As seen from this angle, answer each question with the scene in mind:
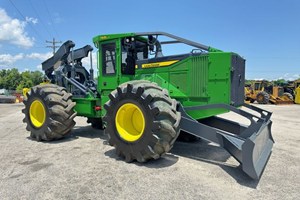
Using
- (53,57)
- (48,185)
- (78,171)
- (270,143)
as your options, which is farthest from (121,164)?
(53,57)

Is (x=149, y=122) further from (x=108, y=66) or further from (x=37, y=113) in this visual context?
(x=37, y=113)

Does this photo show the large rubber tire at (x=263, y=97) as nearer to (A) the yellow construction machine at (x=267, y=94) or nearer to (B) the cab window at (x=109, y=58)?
(A) the yellow construction machine at (x=267, y=94)

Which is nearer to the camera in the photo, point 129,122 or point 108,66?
point 129,122

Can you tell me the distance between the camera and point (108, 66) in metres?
7.02

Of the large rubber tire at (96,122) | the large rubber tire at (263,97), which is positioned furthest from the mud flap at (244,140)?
the large rubber tire at (263,97)

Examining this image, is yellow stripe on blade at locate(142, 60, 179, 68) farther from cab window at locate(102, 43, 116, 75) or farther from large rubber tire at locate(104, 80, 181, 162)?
large rubber tire at locate(104, 80, 181, 162)

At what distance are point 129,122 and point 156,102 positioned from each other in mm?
1040

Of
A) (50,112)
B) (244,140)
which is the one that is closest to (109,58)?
(50,112)

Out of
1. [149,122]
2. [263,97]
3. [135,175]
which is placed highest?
[149,122]

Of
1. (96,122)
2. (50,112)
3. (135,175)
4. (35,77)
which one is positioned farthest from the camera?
(35,77)

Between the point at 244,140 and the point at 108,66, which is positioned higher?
the point at 108,66

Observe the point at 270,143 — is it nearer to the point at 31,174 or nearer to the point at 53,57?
the point at 31,174

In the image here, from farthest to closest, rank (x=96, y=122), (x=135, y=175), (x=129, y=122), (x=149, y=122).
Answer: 1. (x=96, y=122)
2. (x=129, y=122)
3. (x=149, y=122)
4. (x=135, y=175)

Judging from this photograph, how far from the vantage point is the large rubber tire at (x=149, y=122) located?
470 centimetres
